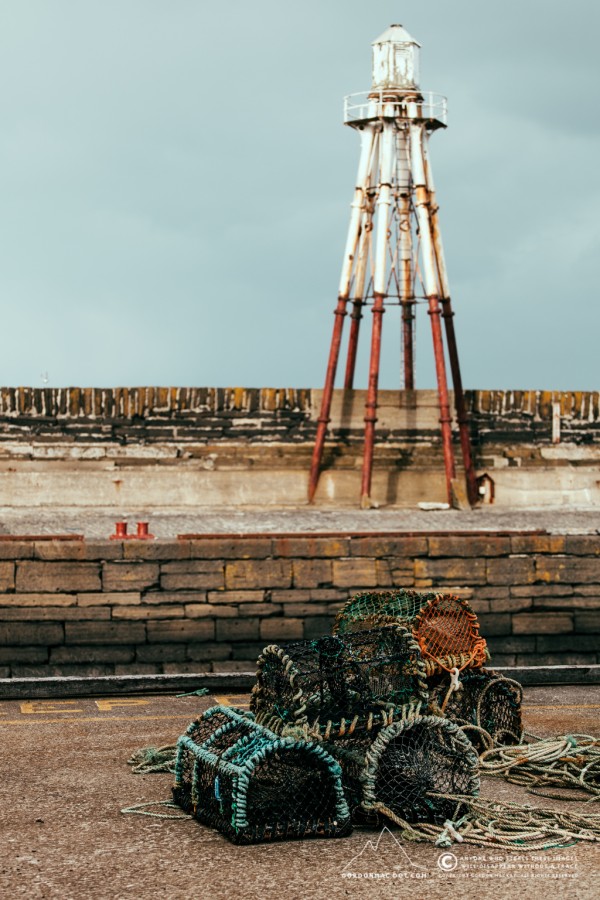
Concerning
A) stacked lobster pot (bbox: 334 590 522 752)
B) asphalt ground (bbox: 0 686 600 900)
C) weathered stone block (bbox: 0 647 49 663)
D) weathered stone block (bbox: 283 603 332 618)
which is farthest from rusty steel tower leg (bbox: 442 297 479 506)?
asphalt ground (bbox: 0 686 600 900)

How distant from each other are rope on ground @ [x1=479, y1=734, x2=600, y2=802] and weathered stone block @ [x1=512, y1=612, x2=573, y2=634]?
5276mm

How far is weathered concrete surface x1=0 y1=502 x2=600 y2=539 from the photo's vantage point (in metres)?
24.8

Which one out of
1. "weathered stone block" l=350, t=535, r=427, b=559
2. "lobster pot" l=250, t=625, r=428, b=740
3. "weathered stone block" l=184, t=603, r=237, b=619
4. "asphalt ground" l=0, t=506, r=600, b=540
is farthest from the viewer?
"asphalt ground" l=0, t=506, r=600, b=540

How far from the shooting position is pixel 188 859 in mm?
7246

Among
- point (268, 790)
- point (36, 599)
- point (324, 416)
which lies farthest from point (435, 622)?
point (324, 416)

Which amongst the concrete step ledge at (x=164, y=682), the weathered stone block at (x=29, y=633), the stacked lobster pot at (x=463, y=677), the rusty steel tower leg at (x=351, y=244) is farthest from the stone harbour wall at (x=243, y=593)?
the rusty steel tower leg at (x=351, y=244)

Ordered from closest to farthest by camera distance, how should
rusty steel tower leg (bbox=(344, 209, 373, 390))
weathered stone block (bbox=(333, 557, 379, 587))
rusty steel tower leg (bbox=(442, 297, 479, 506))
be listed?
weathered stone block (bbox=(333, 557, 379, 587)) → rusty steel tower leg (bbox=(442, 297, 479, 506)) → rusty steel tower leg (bbox=(344, 209, 373, 390))

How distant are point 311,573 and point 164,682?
82.5 inches

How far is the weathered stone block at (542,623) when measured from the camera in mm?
14938

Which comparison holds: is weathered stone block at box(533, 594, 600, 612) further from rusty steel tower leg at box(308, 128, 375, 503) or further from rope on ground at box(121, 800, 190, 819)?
rusty steel tower leg at box(308, 128, 375, 503)

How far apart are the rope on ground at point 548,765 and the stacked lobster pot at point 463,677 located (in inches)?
8.6

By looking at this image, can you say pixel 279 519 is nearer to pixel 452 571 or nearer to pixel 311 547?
pixel 452 571

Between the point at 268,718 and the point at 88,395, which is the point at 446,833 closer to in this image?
the point at 268,718

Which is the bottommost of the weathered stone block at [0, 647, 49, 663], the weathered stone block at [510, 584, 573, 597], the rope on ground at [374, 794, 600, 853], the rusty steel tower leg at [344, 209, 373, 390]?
the weathered stone block at [0, 647, 49, 663]
